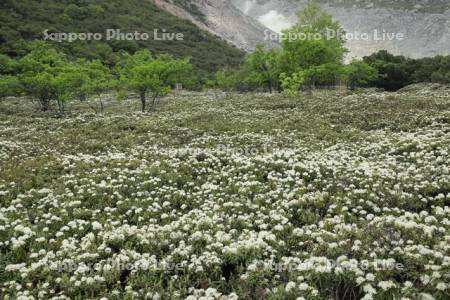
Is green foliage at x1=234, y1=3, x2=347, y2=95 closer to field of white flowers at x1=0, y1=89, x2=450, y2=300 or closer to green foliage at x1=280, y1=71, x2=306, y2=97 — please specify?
green foliage at x1=280, y1=71, x2=306, y2=97

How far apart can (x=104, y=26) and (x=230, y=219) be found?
300 ft

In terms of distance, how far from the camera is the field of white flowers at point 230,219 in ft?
24.6

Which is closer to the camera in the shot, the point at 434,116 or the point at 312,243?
the point at 312,243

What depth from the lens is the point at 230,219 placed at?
10625 mm

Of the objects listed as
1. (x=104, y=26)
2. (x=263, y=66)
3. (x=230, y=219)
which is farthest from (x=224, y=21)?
(x=230, y=219)

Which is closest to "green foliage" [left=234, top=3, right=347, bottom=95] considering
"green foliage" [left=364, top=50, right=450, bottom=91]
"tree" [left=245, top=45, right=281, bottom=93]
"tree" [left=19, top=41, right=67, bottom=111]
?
"tree" [left=245, top=45, right=281, bottom=93]

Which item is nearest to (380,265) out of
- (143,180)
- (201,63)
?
(143,180)

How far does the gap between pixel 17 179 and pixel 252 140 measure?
11.6m

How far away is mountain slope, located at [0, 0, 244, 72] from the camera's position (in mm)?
70312

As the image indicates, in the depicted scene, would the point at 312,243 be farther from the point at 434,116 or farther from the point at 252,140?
the point at 434,116

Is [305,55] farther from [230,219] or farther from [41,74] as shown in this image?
[230,219]

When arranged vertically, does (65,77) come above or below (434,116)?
above

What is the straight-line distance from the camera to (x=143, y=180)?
14422mm

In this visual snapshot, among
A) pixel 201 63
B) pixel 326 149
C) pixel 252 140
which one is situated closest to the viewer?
pixel 326 149
